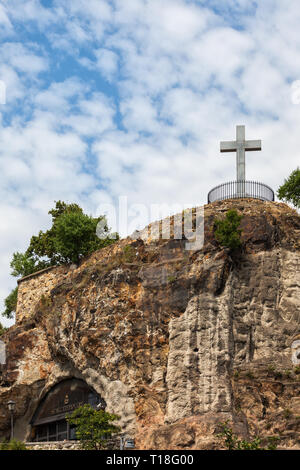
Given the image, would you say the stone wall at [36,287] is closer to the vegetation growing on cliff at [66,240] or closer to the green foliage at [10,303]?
the vegetation growing on cliff at [66,240]

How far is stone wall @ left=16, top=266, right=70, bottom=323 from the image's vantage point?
3972 cm

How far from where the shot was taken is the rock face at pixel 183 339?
27.7m

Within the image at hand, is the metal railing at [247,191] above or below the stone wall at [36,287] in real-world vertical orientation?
above

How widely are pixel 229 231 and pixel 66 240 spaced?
36.7 ft

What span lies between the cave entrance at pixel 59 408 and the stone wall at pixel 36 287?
624cm

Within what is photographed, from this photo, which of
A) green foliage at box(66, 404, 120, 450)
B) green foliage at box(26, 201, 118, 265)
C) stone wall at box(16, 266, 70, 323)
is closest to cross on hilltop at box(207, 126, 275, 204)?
green foliage at box(26, 201, 118, 265)

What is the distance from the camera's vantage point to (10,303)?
4991 centimetres

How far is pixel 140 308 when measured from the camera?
3134 cm

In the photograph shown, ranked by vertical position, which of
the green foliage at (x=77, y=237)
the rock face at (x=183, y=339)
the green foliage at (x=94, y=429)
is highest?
the green foliage at (x=77, y=237)

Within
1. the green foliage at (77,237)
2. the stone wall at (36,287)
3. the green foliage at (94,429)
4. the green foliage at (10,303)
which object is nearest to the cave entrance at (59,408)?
the green foliage at (94,429)

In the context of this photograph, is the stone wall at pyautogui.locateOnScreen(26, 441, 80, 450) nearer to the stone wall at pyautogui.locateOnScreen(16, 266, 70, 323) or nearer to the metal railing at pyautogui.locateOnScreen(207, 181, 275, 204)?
the stone wall at pyautogui.locateOnScreen(16, 266, 70, 323)

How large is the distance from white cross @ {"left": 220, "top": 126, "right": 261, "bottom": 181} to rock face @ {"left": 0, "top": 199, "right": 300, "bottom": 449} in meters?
1.79

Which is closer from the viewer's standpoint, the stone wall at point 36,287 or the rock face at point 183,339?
the rock face at point 183,339

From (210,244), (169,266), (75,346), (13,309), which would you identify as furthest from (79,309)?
(13,309)
